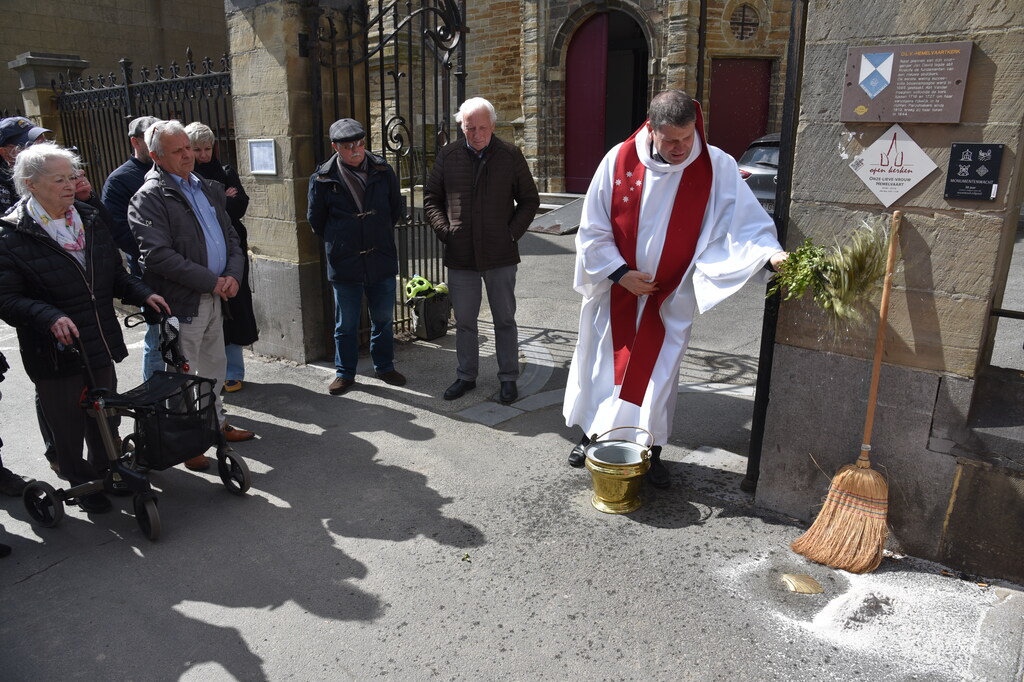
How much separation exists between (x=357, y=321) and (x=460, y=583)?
9.36 feet

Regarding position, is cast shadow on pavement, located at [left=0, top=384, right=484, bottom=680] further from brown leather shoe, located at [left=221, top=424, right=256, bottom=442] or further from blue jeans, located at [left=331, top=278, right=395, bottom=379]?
blue jeans, located at [left=331, top=278, right=395, bottom=379]

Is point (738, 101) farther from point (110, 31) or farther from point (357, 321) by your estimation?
point (110, 31)

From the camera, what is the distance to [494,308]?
543cm

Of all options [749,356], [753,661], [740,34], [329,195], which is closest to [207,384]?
[329,195]

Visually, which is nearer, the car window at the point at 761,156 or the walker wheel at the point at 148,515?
the walker wheel at the point at 148,515

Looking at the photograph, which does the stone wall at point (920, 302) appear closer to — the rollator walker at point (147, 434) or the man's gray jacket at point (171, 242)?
the rollator walker at point (147, 434)

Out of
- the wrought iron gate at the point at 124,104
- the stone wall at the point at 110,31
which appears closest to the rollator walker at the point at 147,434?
the wrought iron gate at the point at 124,104

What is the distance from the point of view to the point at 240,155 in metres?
6.49

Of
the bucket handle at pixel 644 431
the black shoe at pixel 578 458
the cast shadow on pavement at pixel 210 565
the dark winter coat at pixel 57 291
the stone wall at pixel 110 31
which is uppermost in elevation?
the stone wall at pixel 110 31

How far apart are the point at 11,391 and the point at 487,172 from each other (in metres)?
4.09

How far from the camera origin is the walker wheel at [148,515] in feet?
12.0

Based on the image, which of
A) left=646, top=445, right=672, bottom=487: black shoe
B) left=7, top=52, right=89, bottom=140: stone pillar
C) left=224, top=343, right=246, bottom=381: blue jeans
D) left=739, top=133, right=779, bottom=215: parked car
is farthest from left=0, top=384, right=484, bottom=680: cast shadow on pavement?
left=739, top=133, right=779, bottom=215: parked car

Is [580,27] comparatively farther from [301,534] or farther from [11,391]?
[301,534]

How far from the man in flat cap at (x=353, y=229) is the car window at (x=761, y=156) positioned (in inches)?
303
